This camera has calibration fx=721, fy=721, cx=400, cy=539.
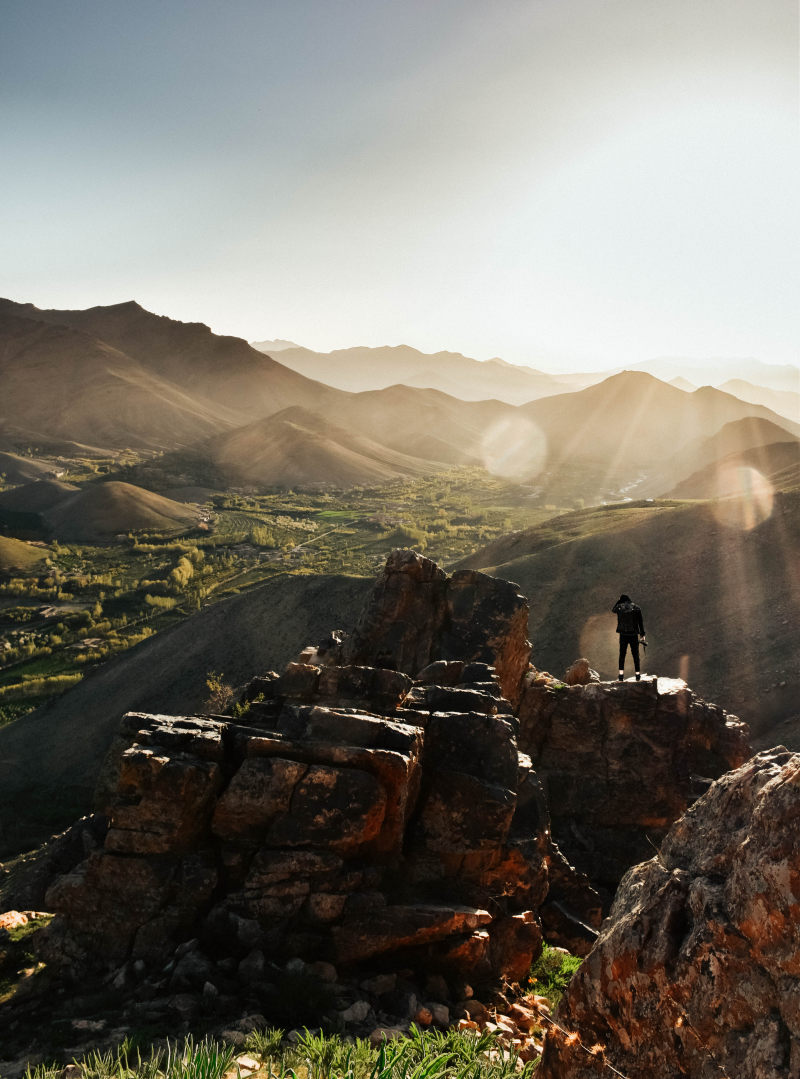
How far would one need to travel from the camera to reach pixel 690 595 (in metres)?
44.5

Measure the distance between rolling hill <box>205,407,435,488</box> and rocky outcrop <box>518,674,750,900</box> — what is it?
132121mm

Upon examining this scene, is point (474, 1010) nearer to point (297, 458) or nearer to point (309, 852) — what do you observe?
point (309, 852)

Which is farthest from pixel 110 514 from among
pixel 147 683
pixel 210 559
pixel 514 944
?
pixel 514 944

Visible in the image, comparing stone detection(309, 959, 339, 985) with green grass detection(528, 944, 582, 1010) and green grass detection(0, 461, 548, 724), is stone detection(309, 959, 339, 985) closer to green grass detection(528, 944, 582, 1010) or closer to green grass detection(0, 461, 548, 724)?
green grass detection(528, 944, 582, 1010)

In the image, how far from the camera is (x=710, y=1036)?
18.8 feet

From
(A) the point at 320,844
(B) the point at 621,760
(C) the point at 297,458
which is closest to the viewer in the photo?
(A) the point at 320,844

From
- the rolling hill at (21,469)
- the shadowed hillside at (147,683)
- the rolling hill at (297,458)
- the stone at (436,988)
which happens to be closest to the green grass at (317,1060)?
the stone at (436,988)

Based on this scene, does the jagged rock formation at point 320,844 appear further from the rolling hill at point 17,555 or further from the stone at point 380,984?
the rolling hill at point 17,555

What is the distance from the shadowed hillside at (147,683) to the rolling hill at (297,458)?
105m

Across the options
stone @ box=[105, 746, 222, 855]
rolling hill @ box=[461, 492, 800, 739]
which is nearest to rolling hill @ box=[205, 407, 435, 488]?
rolling hill @ box=[461, 492, 800, 739]

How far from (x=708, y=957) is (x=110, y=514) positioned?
351 ft

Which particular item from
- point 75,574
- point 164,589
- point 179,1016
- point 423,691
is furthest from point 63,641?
point 179,1016

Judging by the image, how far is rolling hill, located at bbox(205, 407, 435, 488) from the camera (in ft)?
503

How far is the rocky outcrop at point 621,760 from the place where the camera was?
17828mm
